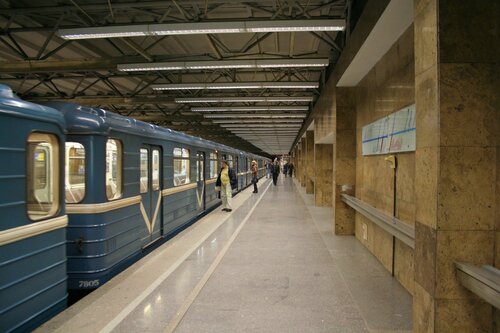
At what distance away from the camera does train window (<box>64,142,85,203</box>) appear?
4590mm

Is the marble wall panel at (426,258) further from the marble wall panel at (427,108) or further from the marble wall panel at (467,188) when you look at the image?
the marble wall panel at (427,108)

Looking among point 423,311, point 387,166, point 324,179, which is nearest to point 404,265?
point 387,166

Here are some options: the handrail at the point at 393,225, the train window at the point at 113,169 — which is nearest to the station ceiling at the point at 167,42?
the train window at the point at 113,169

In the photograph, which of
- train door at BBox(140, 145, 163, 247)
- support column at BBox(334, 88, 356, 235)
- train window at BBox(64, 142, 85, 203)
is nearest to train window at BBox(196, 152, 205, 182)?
train door at BBox(140, 145, 163, 247)

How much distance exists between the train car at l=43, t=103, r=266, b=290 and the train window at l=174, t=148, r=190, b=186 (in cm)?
61

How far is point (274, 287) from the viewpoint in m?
4.59

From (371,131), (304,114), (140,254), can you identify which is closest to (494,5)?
(371,131)

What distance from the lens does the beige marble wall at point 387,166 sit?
177 inches

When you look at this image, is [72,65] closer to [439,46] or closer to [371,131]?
[371,131]

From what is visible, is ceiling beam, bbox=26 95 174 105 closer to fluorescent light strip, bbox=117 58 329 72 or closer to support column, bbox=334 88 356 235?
fluorescent light strip, bbox=117 58 329 72

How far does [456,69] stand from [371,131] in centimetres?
369

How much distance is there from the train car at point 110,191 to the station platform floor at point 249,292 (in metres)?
0.38

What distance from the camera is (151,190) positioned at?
653 cm

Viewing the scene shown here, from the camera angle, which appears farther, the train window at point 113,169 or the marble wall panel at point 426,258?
the train window at point 113,169
